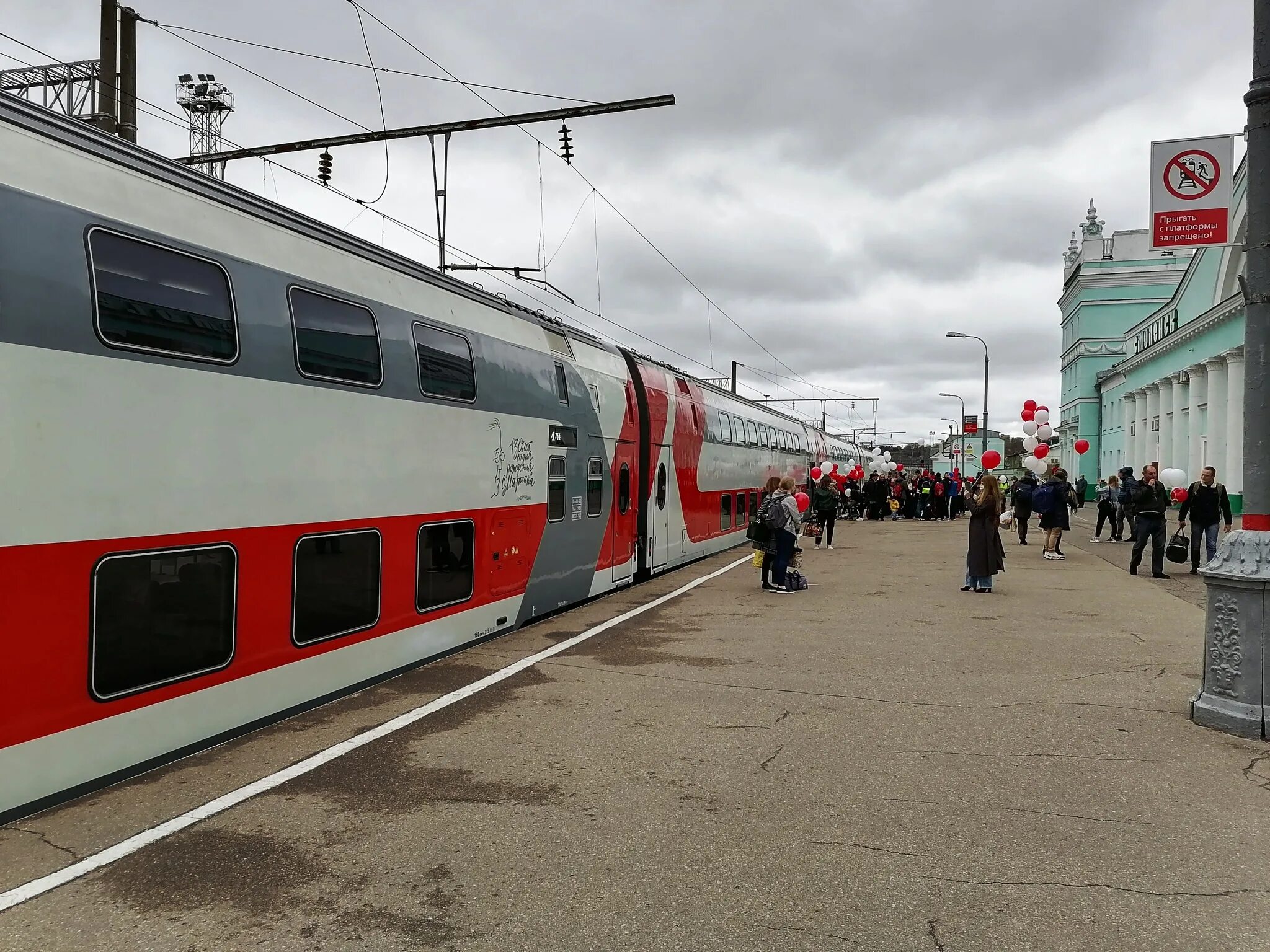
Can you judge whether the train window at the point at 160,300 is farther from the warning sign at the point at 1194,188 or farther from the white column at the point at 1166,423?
the white column at the point at 1166,423

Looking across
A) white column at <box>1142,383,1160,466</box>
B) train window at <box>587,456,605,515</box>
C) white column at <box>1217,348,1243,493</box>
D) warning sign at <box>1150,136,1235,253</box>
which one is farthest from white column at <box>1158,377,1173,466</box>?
warning sign at <box>1150,136,1235,253</box>

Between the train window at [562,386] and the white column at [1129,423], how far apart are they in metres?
52.7

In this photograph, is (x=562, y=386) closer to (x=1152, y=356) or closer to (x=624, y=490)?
(x=624, y=490)

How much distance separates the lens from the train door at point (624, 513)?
42.0 ft

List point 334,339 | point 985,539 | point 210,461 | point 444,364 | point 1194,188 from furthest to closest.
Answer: point 985,539 < point 444,364 < point 1194,188 < point 334,339 < point 210,461

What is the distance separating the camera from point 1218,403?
3888 cm

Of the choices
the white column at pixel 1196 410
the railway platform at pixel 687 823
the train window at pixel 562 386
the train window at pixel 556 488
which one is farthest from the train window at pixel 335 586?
the white column at pixel 1196 410

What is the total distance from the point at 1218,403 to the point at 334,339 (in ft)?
136

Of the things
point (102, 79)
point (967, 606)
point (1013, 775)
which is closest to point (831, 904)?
point (1013, 775)

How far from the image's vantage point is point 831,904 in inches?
152

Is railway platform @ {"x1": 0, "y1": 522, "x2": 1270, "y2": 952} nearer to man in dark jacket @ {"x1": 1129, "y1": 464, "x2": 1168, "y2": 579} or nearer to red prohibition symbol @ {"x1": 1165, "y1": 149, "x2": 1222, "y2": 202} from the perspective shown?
red prohibition symbol @ {"x1": 1165, "y1": 149, "x2": 1222, "y2": 202}

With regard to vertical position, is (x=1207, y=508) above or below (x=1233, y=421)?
below

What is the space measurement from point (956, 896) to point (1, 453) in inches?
181

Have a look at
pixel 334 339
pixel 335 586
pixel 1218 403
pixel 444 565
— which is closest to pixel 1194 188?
pixel 334 339
